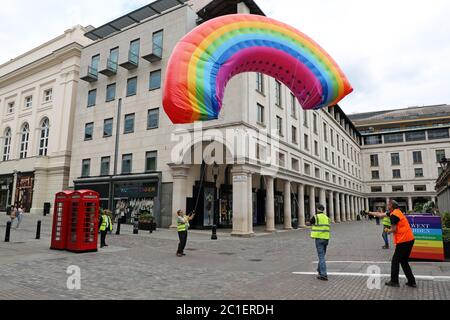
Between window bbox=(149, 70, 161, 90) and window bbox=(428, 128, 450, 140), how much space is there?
6843cm

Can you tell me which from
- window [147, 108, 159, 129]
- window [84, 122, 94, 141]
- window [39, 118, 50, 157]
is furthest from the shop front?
window [147, 108, 159, 129]

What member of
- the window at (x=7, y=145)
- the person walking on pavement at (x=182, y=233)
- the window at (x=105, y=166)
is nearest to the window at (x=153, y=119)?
the window at (x=105, y=166)

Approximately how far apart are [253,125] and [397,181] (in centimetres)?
6223

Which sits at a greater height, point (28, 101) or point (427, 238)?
point (28, 101)

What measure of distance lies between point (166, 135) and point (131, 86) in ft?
24.4

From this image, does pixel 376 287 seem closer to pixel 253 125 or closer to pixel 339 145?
pixel 253 125

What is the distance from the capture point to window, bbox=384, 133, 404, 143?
252ft

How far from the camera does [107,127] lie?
3259 centimetres

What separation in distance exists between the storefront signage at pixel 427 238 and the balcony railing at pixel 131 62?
88.9 ft

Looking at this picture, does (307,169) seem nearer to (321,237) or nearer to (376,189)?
(321,237)

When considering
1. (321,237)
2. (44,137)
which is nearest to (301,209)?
(321,237)

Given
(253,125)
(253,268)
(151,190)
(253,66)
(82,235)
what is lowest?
(253,268)
